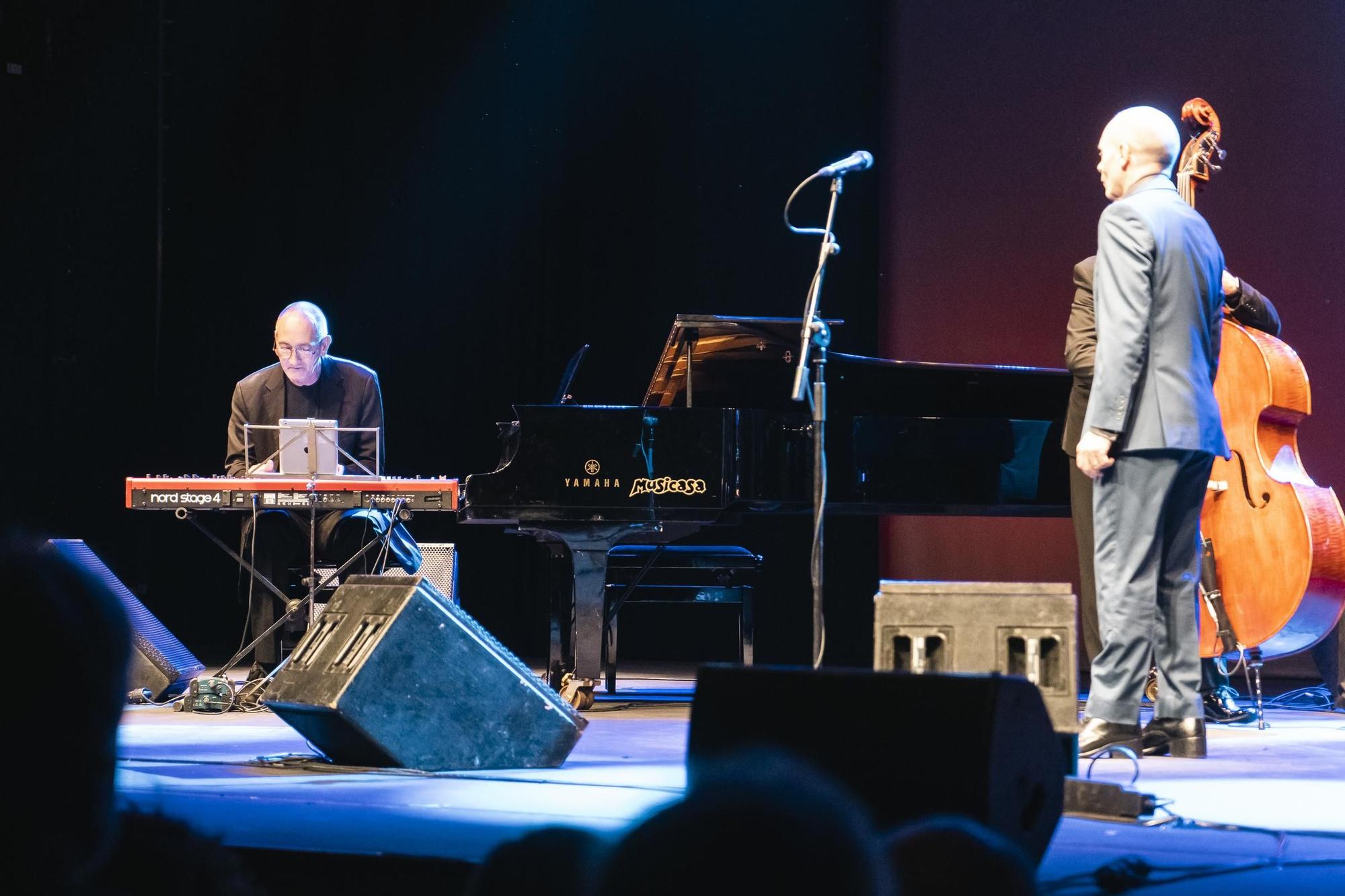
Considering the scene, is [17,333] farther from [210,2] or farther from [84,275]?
[210,2]

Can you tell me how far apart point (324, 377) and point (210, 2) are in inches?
107

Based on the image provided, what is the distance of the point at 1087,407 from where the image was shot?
452 cm

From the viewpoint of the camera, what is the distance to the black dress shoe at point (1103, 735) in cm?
369

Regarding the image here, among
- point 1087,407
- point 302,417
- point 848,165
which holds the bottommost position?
point 302,417

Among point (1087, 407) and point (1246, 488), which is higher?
point (1087, 407)

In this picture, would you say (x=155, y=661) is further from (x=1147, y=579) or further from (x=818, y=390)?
(x=1147, y=579)

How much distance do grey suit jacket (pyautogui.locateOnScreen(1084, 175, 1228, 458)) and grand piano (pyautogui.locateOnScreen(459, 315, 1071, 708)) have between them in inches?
64.4

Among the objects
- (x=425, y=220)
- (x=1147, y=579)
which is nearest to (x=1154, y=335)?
(x=1147, y=579)

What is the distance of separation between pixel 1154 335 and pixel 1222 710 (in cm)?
186

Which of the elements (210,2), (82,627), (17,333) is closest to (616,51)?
(210,2)

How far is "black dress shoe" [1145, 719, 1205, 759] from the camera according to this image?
384cm

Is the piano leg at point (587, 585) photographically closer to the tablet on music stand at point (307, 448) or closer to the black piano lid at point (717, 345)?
the black piano lid at point (717, 345)

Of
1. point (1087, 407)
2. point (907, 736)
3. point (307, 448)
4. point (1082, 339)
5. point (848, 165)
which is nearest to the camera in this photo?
point (907, 736)

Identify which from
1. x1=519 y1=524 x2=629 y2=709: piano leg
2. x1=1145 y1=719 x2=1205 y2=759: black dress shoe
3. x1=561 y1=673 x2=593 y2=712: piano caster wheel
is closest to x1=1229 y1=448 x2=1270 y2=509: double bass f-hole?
x1=1145 y1=719 x2=1205 y2=759: black dress shoe
